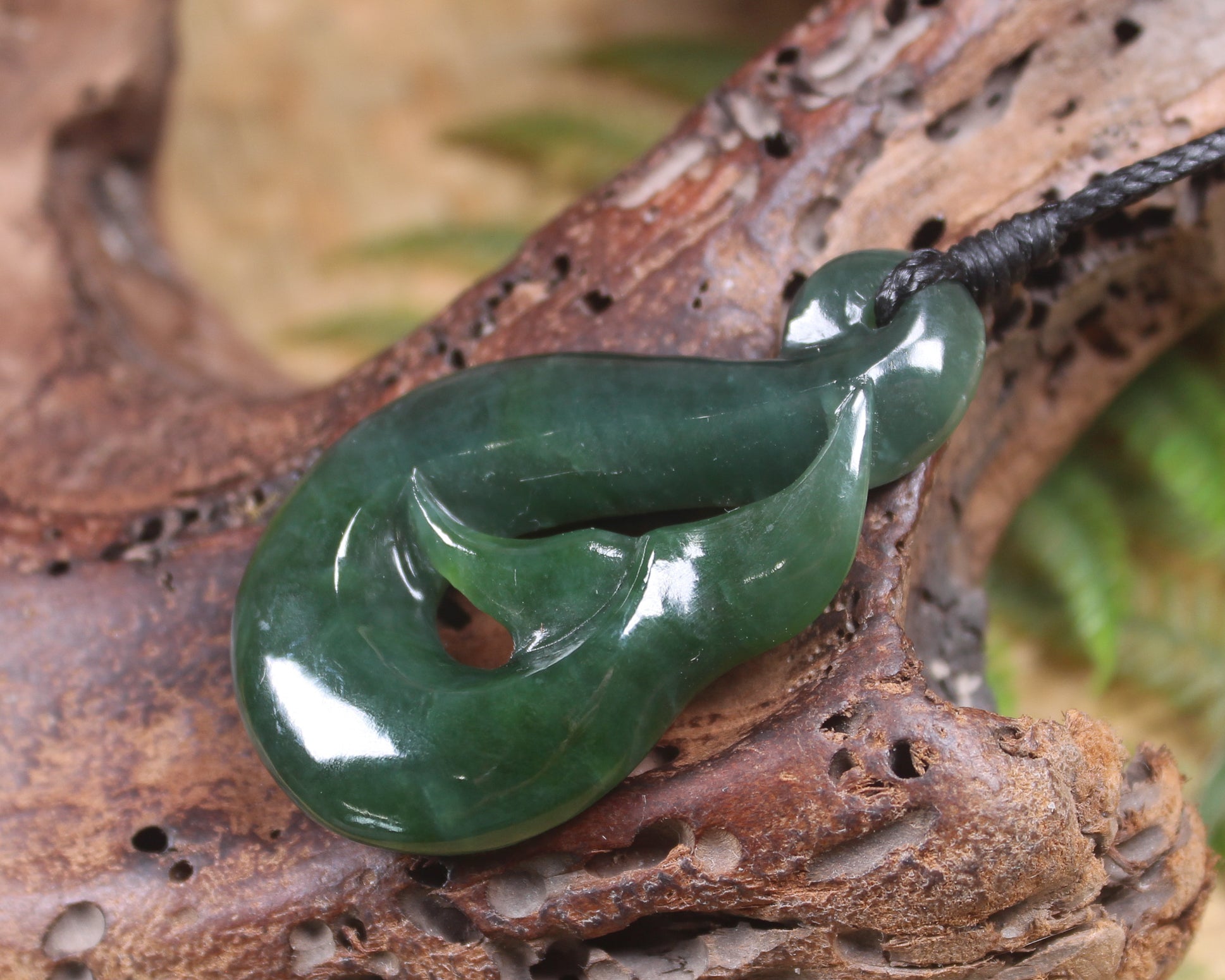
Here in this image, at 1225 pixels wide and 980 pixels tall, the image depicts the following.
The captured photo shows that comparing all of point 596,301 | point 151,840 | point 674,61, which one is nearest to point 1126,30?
point 596,301

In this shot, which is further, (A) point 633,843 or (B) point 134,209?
(B) point 134,209

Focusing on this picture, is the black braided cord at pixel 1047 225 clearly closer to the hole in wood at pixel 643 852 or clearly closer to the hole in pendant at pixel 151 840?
the hole in wood at pixel 643 852

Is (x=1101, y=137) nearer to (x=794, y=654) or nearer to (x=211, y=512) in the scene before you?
(x=794, y=654)

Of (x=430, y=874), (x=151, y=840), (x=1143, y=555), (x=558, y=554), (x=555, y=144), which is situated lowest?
(x=151, y=840)

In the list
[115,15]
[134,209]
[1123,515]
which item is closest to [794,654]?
[1123,515]

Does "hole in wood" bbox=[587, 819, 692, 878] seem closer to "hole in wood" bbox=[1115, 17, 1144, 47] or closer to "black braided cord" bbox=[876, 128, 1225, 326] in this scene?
"black braided cord" bbox=[876, 128, 1225, 326]

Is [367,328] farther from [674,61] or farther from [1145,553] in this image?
[1145,553]

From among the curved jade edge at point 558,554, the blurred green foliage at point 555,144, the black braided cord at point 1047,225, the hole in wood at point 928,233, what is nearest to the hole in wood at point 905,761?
the curved jade edge at point 558,554
